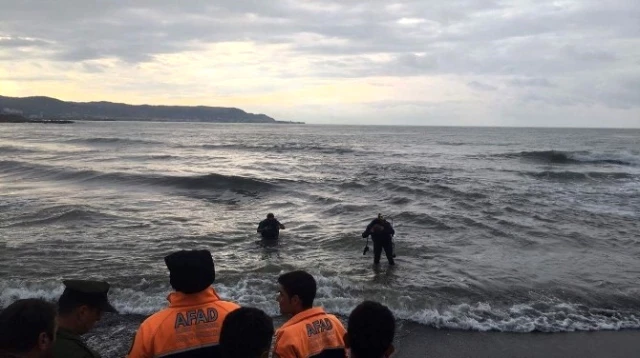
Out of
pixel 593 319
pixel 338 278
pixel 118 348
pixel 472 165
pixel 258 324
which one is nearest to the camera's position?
pixel 258 324

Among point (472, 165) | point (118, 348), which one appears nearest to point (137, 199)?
point (118, 348)

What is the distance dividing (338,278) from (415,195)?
16.1 metres

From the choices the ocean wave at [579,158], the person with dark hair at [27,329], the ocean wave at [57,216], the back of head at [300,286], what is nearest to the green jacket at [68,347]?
the person with dark hair at [27,329]

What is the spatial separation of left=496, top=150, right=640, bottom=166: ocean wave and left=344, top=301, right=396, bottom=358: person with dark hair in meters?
54.1

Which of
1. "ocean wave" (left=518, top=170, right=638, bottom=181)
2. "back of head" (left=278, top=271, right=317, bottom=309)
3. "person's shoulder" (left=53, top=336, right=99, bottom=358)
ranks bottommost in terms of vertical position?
"ocean wave" (left=518, top=170, right=638, bottom=181)

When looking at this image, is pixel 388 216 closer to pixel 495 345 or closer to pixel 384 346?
pixel 495 345

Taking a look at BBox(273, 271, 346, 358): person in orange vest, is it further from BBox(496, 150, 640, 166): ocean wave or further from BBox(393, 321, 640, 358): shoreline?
BBox(496, 150, 640, 166): ocean wave

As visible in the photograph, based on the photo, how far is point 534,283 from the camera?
12438 millimetres


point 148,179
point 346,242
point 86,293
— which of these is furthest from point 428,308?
point 148,179

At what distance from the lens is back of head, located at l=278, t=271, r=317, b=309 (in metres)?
3.81

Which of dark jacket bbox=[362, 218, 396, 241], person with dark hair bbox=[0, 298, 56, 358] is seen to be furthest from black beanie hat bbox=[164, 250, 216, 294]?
dark jacket bbox=[362, 218, 396, 241]

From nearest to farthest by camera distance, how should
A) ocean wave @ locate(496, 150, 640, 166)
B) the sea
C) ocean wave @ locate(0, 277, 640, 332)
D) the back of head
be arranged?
the back of head < ocean wave @ locate(0, 277, 640, 332) < the sea < ocean wave @ locate(496, 150, 640, 166)

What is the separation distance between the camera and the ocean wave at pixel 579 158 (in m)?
52.1

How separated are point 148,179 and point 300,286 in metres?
30.3
